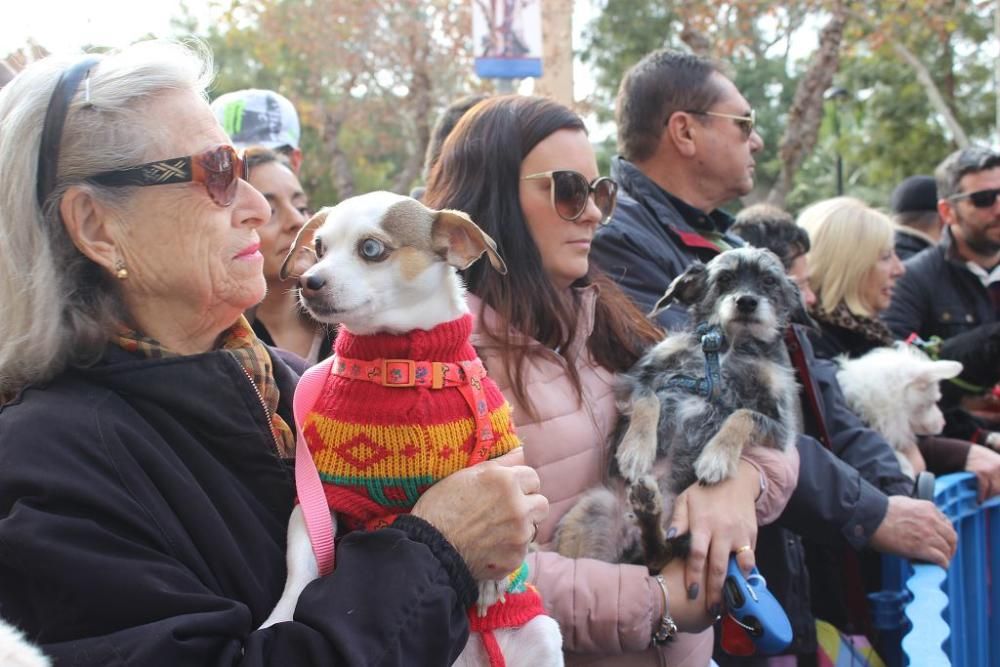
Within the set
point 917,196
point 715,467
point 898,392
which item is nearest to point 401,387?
point 715,467

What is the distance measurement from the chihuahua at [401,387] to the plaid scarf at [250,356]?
0.06 m

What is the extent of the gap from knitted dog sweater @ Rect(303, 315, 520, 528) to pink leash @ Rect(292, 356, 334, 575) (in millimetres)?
39

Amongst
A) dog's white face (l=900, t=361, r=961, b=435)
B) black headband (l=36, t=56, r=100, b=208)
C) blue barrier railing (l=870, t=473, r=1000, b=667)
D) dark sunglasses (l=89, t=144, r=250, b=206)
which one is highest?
black headband (l=36, t=56, r=100, b=208)

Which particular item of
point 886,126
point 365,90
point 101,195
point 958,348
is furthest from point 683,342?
point 886,126

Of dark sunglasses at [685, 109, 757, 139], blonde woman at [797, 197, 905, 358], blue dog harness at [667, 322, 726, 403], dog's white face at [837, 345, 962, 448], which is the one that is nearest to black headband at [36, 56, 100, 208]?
blue dog harness at [667, 322, 726, 403]

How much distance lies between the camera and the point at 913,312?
19.7 ft

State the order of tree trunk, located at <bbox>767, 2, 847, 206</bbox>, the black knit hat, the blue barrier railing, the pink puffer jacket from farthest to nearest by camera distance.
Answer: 1. tree trunk, located at <bbox>767, 2, 847, 206</bbox>
2. the black knit hat
3. the blue barrier railing
4. the pink puffer jacket

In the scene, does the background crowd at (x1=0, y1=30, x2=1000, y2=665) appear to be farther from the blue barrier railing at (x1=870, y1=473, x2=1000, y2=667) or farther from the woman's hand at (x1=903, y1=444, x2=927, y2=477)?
the woman's hand at (x1=903, y1=444, x2=927, y2=477)

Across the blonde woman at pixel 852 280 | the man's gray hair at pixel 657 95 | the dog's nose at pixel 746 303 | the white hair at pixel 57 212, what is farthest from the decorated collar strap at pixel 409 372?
the blonde woman at pixel 852 280

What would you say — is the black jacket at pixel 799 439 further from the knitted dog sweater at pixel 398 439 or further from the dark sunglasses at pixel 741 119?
the knitted dog sweater at pixel 398 439

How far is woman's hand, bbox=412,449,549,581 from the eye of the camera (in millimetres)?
1977

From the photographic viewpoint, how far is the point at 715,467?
9.69ft

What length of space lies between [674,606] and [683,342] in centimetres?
108

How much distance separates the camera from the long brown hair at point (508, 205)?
2799 mm
